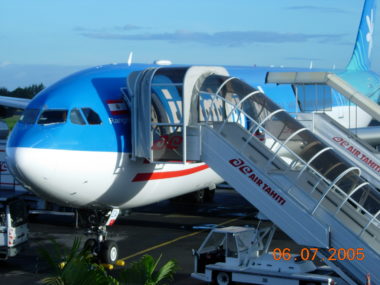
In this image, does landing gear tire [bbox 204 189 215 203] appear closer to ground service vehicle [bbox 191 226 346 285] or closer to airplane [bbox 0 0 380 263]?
airplane [bbox 0 0 380 263]

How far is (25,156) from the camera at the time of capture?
13.6 m

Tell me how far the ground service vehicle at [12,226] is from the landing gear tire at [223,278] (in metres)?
5.19

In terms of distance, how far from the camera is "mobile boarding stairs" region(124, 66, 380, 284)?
12.9 metres

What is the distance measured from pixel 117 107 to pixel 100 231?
292 cm

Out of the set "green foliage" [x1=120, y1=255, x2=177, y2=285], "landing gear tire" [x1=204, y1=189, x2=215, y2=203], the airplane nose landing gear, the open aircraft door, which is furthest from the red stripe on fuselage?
"landing gear tire" [x1=204, y1=189, x2=215, y2=203]

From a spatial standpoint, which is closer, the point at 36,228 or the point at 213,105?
the point at 213,105

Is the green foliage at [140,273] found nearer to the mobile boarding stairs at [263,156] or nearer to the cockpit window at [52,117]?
the mobile boarding stairs at [263,156]

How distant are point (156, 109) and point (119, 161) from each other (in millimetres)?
1381

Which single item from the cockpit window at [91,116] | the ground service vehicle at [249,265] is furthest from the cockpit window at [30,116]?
the ground service vehicle at [249,265]

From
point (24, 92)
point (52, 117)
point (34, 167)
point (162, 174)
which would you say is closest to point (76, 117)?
point (52, 117)

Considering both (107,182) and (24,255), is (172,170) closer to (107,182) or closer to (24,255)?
(107,182)

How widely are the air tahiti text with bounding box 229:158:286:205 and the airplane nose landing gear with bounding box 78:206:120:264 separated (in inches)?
135

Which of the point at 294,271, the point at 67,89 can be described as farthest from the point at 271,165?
the point at 67,89

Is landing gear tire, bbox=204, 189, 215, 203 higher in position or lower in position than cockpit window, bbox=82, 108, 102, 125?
lower
